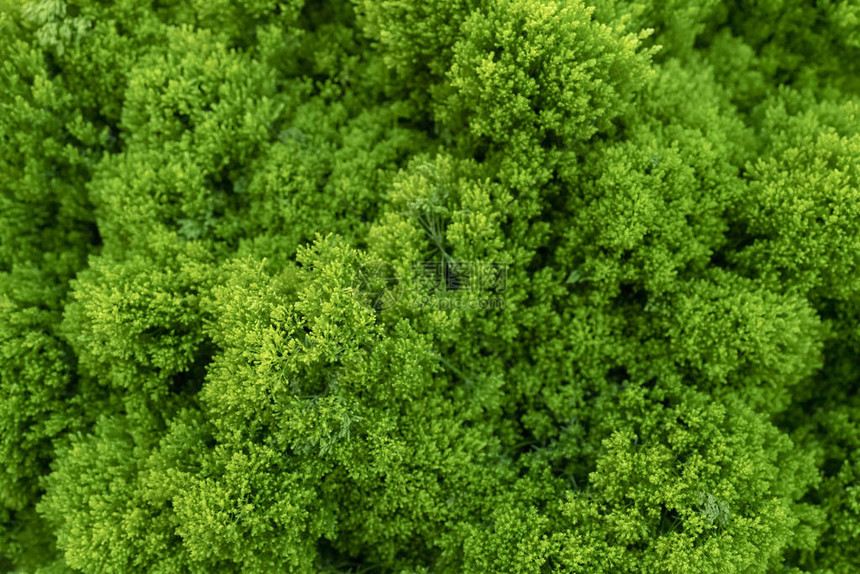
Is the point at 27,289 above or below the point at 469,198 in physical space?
below

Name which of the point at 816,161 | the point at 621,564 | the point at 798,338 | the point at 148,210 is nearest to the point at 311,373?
the point at 148,210

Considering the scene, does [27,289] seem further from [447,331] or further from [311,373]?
[447,331]

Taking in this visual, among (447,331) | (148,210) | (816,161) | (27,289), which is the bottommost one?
(27,289)

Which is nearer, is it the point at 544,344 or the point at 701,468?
the point at 701,468

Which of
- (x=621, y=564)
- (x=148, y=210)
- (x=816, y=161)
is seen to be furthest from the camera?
(x=148, y=210)

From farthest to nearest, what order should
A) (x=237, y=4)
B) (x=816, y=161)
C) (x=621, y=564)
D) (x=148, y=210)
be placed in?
(x=237, y=4) → (x=148, y=210) → (x=816, y=161) → (x=621, y=564)

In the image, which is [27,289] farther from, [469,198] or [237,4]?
[469,198]
